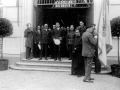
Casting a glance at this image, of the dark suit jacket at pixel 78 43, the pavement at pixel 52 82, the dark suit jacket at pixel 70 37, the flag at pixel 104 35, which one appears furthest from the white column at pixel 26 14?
the flag at pixel 104 35

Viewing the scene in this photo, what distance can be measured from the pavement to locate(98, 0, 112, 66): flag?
0.96 meters

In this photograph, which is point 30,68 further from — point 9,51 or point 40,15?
point 40,15

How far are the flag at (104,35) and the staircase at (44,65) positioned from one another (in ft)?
5.64

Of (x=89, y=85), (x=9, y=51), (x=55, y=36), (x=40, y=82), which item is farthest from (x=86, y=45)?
(x=9, y=51)

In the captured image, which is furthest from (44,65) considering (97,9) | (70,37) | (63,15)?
(63,15)

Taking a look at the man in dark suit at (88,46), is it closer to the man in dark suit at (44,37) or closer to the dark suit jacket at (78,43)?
the dark suit jacket at (78,43)

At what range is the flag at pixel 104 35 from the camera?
27.3 feet

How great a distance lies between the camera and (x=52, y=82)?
6.95m

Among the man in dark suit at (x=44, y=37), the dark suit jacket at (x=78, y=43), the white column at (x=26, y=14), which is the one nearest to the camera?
the dark suit jacket at (x=78, y=43)

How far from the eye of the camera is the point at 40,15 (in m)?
11.8

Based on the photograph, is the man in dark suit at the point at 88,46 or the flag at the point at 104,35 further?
the flag at the point at 104,35

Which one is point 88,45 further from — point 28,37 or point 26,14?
point 26,14

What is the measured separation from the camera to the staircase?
909 centimetres

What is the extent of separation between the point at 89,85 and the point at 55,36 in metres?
3.83
